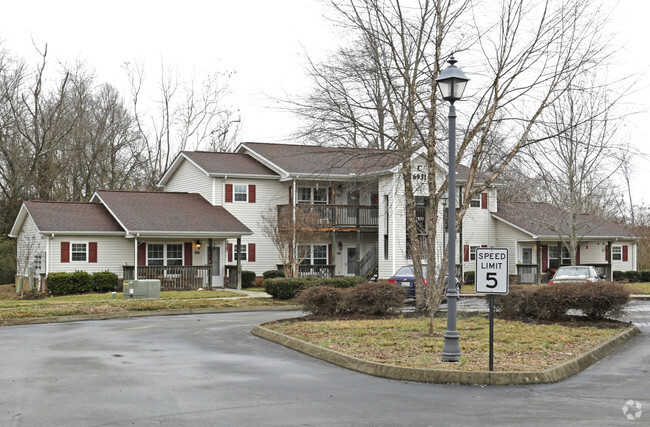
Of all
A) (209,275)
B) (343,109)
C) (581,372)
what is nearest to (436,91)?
(343,109)

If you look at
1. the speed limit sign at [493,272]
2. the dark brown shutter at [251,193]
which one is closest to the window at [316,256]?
the dark brown shutter at [251,193]

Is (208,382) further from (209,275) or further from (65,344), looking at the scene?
(209,275)

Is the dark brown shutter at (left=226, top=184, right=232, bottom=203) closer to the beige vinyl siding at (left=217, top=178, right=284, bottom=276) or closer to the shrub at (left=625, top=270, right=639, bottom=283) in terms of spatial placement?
the beige vinyl siding at (left=217, top=178, right=284, bottom=276)

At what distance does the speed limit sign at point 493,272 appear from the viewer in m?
11.1

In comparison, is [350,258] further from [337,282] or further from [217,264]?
[337,282]

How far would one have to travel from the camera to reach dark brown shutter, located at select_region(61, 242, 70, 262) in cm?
3478

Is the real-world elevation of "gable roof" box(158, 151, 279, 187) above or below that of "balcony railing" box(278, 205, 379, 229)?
above

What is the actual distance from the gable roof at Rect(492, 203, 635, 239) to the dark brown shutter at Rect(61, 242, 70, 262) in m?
24.4

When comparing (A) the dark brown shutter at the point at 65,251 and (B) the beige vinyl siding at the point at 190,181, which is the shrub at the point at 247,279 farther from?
(A) the dark brown shutter at the point at 65,251

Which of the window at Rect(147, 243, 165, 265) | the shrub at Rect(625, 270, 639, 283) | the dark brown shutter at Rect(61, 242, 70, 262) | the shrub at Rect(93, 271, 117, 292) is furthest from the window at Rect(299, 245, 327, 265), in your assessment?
the shrub at Rect(625, 270, 639, 283)

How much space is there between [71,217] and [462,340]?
1012 inches

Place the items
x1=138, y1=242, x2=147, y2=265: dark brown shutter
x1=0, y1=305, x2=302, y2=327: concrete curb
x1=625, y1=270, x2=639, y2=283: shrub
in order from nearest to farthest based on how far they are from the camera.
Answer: x1=0, y1=305, x2=302, y2=327: concrete curb
x1=138, y1=242, x2=147, y2=265: dark brown shutter
x1=625, y1=270, x2=639, y2=283: shrub

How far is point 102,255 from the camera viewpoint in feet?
117

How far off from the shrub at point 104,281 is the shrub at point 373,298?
16959 mm
